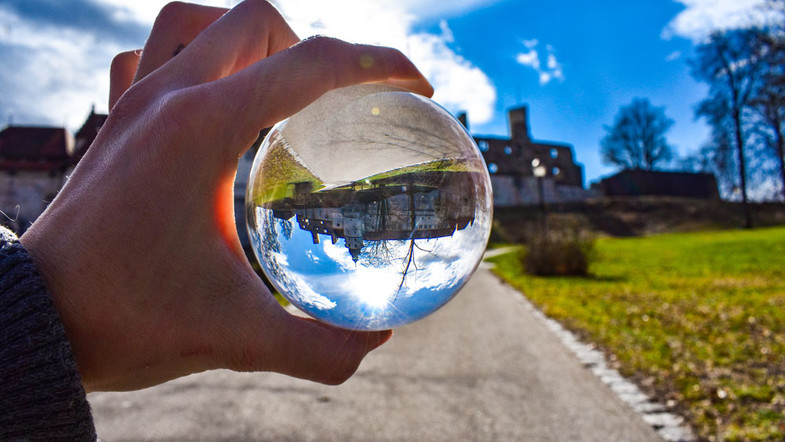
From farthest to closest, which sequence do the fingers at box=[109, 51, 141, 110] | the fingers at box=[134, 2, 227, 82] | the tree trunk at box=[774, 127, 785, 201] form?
1. the tree trunk at box=[774, 127, 785, 201]
2. the fingers at box=[109, 51, 141, 110]
3. the fingers at box=[134, 2, 227, 82]

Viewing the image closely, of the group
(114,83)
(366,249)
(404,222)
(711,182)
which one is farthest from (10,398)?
(711,182)

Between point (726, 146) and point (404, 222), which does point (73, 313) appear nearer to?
point (404, 222)

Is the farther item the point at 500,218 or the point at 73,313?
the point at 500,218

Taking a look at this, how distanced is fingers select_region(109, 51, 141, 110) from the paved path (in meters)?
3.31

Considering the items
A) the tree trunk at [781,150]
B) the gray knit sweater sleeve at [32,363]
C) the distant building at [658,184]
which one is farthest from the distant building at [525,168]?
the gray knit sweater sleeve at [32,363]

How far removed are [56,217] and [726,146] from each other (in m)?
35.8

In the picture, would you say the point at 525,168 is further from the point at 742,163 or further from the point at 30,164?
the point at 30,164

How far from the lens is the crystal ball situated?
121 centimetres

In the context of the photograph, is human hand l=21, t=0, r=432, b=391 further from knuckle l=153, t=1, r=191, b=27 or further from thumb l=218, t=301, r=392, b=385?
knuckle l=153, t=1, r=191, b=27

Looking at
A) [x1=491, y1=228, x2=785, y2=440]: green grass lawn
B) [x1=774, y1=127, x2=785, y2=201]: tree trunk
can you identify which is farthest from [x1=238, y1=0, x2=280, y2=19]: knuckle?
[x1=774, y1=127, x2=785, y2=201]: tree trunk

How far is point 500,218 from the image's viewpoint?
137 feet

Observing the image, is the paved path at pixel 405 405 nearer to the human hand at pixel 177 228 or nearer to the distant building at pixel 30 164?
the human hand at pixel 177 228

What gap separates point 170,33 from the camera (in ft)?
4.85

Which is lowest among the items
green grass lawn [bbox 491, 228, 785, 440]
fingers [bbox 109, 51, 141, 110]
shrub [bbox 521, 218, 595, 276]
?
green grass lawn [bbox 491, 228, 785, 440]
